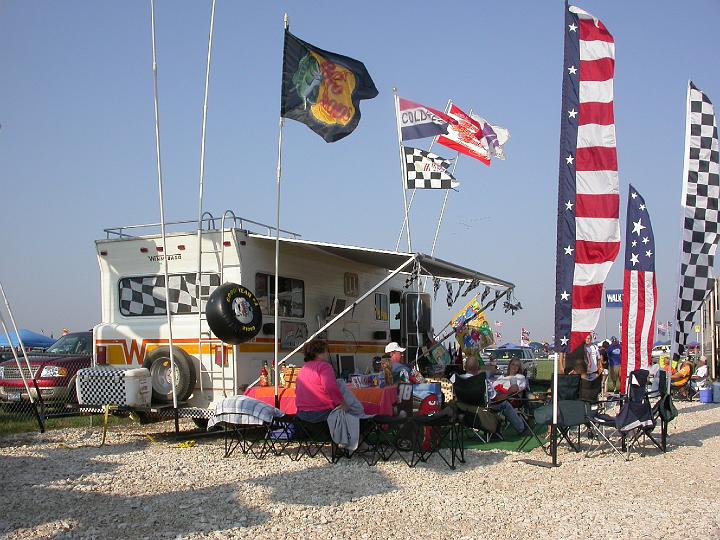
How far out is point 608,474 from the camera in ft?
24.1

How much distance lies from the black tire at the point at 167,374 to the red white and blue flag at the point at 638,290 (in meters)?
5.23

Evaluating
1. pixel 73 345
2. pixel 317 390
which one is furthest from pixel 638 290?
pixel 73 345

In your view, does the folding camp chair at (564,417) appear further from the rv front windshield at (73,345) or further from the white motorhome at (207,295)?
the rv front windshield at (73,345)

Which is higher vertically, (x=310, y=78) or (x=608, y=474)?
(x=310, y=78)

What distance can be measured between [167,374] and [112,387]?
851 millimetres

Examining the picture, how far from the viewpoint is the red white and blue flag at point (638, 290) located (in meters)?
9.48

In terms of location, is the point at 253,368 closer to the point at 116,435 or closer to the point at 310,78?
the point at 116,435

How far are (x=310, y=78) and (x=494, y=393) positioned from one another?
4540mm

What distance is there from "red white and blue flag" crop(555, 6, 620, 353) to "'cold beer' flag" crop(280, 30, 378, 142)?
101 inches

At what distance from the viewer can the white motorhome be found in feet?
30.2

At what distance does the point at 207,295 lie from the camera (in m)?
9.47

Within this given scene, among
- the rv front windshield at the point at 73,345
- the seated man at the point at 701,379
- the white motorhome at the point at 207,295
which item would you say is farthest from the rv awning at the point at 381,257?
the seated man at the point at 701,379

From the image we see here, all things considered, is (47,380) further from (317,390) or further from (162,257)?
(317,390)

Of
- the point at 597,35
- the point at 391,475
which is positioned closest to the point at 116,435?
the point at 391,475
